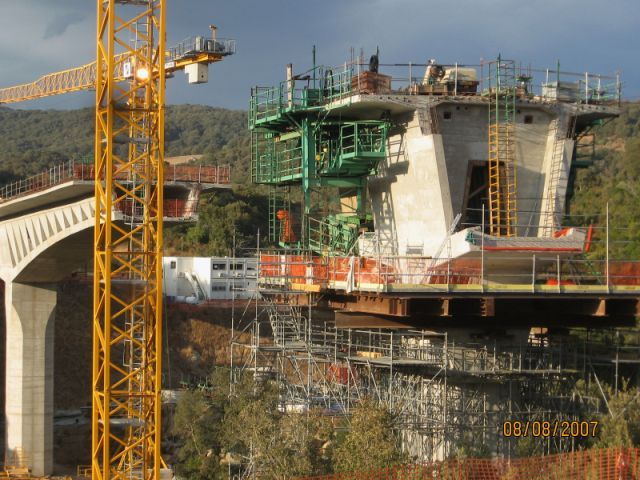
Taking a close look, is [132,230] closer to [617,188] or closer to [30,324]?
[30,324]

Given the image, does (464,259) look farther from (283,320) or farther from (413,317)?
(283,320)

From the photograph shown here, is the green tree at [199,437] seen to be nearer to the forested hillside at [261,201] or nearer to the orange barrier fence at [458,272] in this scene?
the orange barrier fence at [458,272]

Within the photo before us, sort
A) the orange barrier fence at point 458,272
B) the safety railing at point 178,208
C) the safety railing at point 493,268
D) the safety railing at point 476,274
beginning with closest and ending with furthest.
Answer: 1. the safety railing at point 476,274
2. the safety railing at point 493,268
3. the orange barrier fence at point 458,272
4. the safety railing at point 178,208

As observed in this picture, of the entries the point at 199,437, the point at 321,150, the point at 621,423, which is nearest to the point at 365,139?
the point at 321,150

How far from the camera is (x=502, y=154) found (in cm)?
3145

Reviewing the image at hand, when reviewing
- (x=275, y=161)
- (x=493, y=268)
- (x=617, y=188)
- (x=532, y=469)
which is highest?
(x=617, y=188)

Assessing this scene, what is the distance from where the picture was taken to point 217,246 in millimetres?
93500

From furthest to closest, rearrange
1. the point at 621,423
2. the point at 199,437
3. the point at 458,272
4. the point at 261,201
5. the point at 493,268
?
1. the point at 261,201
2. the point at 199,437
3. the point at 493,268
4. the point at 458,272
5. the point at 621,423

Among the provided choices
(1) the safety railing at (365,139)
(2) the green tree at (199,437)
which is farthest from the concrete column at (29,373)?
(1) the safety railing at (365,139)
